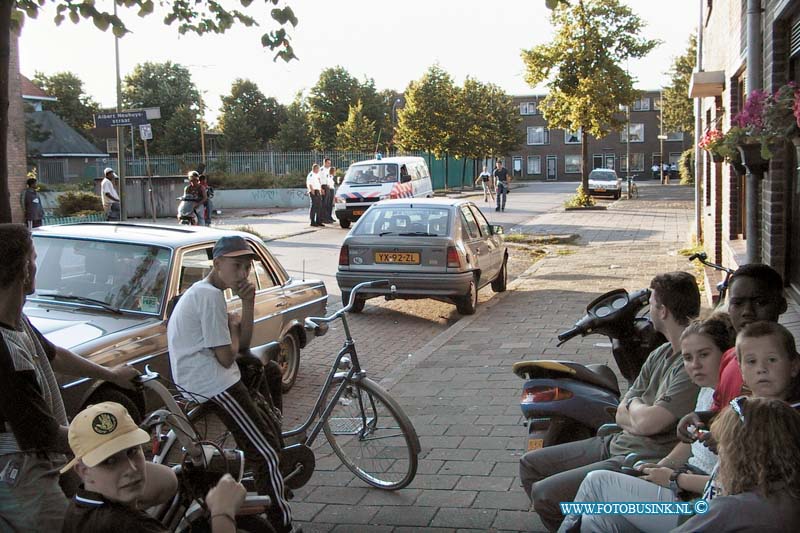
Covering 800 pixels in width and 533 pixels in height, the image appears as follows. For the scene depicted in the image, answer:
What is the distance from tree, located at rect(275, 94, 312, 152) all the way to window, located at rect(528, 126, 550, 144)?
28.2 m

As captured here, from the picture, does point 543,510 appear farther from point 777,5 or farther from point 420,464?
point 777,5

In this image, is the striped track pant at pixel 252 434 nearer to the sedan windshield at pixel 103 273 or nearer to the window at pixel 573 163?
the sedan windshield at pixel 103 273

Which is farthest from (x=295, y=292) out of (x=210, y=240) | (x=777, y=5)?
(x=777, y=5)

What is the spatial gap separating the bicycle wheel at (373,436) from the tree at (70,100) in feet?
232

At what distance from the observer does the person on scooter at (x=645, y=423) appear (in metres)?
3.68

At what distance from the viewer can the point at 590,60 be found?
3288 centimetres

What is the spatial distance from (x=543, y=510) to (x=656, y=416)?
65 cm

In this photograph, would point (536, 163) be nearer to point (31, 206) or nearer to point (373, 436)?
point (31, 206)

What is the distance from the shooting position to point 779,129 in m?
6.05

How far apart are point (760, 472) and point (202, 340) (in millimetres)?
2911

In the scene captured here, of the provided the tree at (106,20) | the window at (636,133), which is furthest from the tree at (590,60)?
the window at (636,133)

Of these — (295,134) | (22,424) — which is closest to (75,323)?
(22,424)

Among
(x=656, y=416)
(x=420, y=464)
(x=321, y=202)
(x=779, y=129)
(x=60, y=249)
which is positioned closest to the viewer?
(x=656, y=416)

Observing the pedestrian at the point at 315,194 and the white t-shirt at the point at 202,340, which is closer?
the white t-shirt at the point at 202,340
